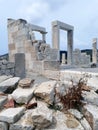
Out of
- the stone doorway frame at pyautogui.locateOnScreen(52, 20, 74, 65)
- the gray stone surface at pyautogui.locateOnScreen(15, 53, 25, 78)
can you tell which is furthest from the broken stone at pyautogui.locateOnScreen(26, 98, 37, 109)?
the stone doorway frame at pyautogui.locateOnScreen(52, 20, 74, 65)

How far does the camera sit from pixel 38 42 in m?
10.5

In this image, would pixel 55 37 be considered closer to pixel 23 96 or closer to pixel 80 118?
pixel 23 96

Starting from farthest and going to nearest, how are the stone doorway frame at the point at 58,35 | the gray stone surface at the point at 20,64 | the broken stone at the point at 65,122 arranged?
the stone doorway frame at the point at 58,35, the gray stone surface at the point at 20,64, the broken stone at the point at 65,122

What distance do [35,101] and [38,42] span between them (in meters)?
6.65

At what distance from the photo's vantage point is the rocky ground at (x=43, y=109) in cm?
338

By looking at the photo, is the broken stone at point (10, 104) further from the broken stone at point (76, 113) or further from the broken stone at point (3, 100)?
the broken stone at point (76, 113)

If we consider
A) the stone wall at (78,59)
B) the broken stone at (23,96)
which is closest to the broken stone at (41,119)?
Result: the broken stone at (23,96)

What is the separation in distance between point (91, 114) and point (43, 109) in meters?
0.79

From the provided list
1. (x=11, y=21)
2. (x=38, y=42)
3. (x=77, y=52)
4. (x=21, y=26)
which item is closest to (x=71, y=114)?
(x=38, y=42)

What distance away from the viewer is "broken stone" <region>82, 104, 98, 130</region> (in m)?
3.62

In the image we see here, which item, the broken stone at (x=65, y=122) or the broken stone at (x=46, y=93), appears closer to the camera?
the broken stone at (x=65, y=122)

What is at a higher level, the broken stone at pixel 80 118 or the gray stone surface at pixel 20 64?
the gray stone surface at pixel 20 64

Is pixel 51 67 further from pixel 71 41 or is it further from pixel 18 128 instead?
pixel 71 41

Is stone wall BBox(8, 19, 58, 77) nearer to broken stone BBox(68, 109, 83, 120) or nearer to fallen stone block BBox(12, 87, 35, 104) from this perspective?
fallen stone block BBox(12, 87, 35, 104)
